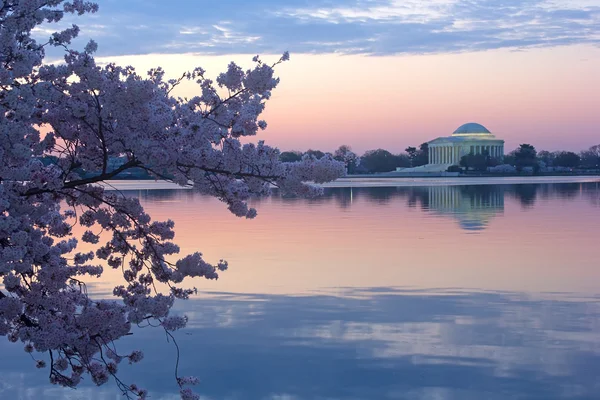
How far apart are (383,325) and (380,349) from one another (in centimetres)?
149

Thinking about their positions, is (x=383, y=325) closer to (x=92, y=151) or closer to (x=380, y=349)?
(x=380, y=349)

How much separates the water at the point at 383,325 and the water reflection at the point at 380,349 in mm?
27

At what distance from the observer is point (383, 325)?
1381 cm

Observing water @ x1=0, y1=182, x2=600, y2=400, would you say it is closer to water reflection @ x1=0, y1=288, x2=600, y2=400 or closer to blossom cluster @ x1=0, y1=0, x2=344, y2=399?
water reflection @ x1=0, y1=288, x2=600, y2=400

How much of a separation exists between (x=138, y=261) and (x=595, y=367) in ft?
20.0

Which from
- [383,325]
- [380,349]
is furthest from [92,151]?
[383,325]

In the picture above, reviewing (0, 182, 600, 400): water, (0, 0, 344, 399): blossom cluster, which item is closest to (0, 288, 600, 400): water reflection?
(0, 182, 600, 400): water

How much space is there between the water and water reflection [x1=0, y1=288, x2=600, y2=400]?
0.09ft

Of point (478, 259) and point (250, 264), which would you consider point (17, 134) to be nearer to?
point (250, 264)

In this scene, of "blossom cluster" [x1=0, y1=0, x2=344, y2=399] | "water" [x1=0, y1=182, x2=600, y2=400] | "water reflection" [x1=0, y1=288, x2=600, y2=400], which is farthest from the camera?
"water" [x1=0, y1=182, x2=600, y2=400]

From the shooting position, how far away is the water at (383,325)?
10766mm

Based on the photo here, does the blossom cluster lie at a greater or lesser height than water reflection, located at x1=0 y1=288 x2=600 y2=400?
greater

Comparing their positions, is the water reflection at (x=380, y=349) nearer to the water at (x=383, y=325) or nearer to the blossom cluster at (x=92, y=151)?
the water at (x=383, y=325)

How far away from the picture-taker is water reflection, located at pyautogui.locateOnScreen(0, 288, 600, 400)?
10578 millimetres
